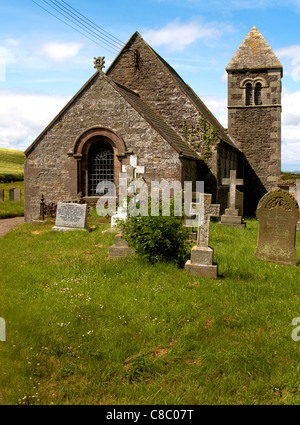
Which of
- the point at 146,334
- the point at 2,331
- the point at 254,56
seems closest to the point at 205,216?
the point at 146,334

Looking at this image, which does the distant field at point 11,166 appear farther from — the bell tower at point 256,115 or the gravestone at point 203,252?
the gravestone at point 203,252

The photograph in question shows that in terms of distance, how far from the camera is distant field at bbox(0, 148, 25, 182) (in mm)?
54384

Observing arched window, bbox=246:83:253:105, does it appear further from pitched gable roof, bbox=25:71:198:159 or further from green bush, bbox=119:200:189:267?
green bush, bbox=119:200:189:267

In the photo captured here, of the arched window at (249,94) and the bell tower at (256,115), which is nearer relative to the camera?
the bell tower at (256,115)

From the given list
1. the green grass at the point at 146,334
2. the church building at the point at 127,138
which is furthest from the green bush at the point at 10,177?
the green grass at the point at 146,334

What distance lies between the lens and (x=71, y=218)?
42.6 ft

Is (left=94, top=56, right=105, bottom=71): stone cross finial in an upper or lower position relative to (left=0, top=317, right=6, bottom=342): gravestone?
upper

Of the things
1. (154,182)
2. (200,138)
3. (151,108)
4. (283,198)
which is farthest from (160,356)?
(151,108)

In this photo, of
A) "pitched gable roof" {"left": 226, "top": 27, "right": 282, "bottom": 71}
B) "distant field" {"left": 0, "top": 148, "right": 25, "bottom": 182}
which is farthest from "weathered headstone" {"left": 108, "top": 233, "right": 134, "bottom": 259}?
"distant field" {"left": 0, "top": 148, "right": 25, "bottom": 182}

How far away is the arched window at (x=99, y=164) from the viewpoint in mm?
16469

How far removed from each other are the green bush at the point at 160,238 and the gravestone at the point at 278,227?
6.50ft

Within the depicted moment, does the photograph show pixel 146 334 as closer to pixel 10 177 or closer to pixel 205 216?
pixel 205 216

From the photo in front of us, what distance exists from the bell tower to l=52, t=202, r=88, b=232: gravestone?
14037 mm

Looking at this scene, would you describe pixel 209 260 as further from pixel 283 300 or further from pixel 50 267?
pixel 50 267
